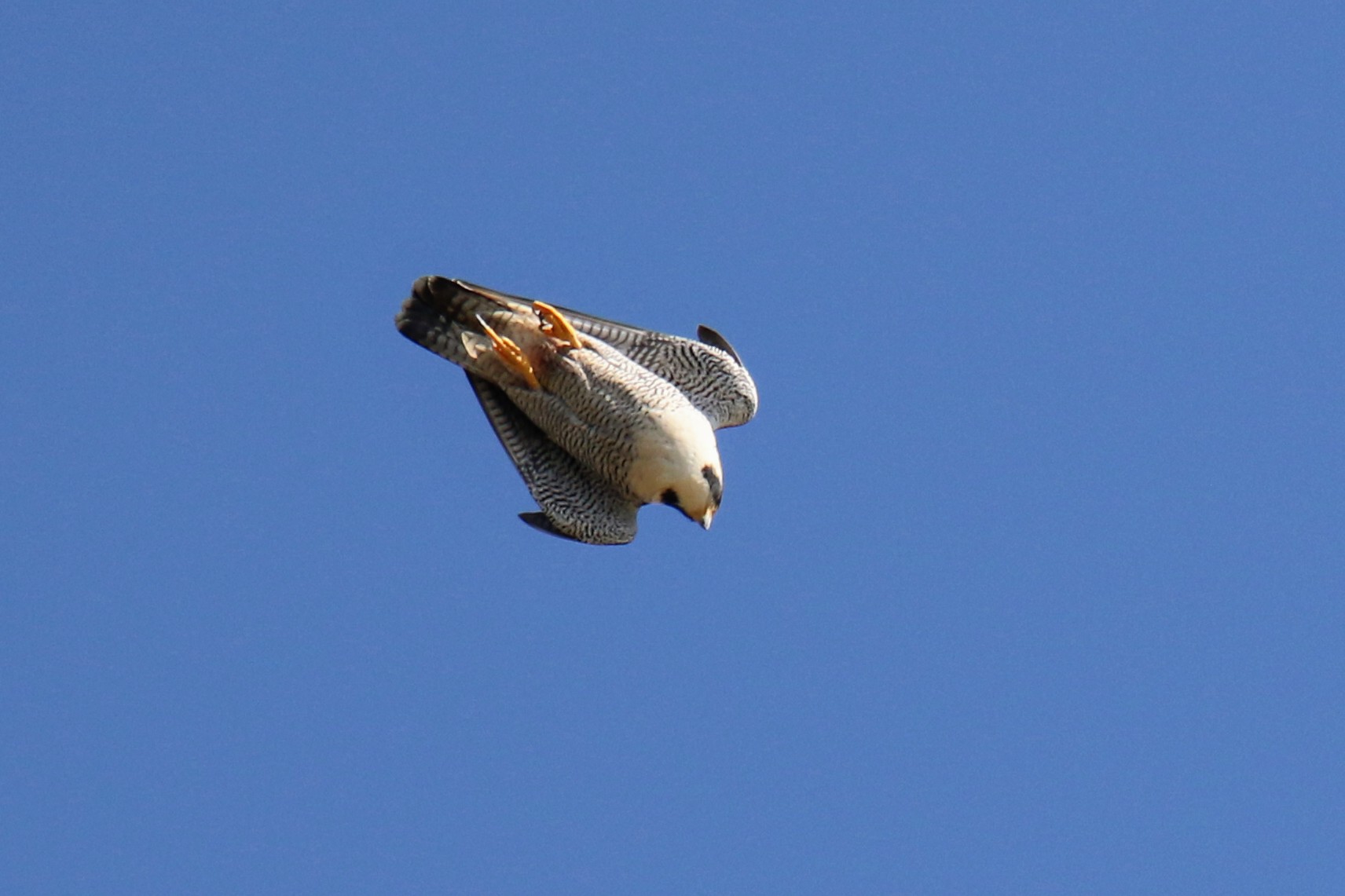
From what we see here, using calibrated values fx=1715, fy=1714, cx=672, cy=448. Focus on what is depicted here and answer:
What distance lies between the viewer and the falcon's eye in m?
15.2

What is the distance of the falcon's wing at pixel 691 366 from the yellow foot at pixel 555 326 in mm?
483

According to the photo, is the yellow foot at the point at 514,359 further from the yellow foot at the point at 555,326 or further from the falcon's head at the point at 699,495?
the falcon's head at the point at 699,495

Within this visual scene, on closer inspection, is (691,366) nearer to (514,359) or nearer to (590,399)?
(590,399)

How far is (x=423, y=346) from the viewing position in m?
16.1

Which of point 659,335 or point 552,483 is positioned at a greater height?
point 659,335

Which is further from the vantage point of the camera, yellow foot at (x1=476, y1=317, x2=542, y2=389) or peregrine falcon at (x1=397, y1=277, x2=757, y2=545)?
yellow foot at (x1=476, y1=317, x2=542, y2=389)

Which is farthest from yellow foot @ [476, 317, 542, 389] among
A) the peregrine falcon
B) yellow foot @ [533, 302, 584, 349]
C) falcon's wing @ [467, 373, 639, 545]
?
falcon's wing @ [467, 373, 639, 545]

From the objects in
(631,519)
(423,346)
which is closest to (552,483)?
(631,519)

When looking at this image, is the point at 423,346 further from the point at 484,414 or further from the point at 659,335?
the point at 659,335

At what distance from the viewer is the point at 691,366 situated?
1638 centimetres

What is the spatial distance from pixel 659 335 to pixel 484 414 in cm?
183

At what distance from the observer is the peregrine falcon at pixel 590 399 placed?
15.3 m

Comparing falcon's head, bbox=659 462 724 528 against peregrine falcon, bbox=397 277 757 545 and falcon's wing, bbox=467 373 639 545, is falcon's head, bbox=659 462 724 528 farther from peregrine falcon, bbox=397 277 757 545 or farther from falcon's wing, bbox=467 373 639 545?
falcon's wing, bbox=467 373 639 545

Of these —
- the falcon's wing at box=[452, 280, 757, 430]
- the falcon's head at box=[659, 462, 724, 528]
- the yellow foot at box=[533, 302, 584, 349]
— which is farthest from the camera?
the falcon's wing at box=[452, 280, 757, 430]
